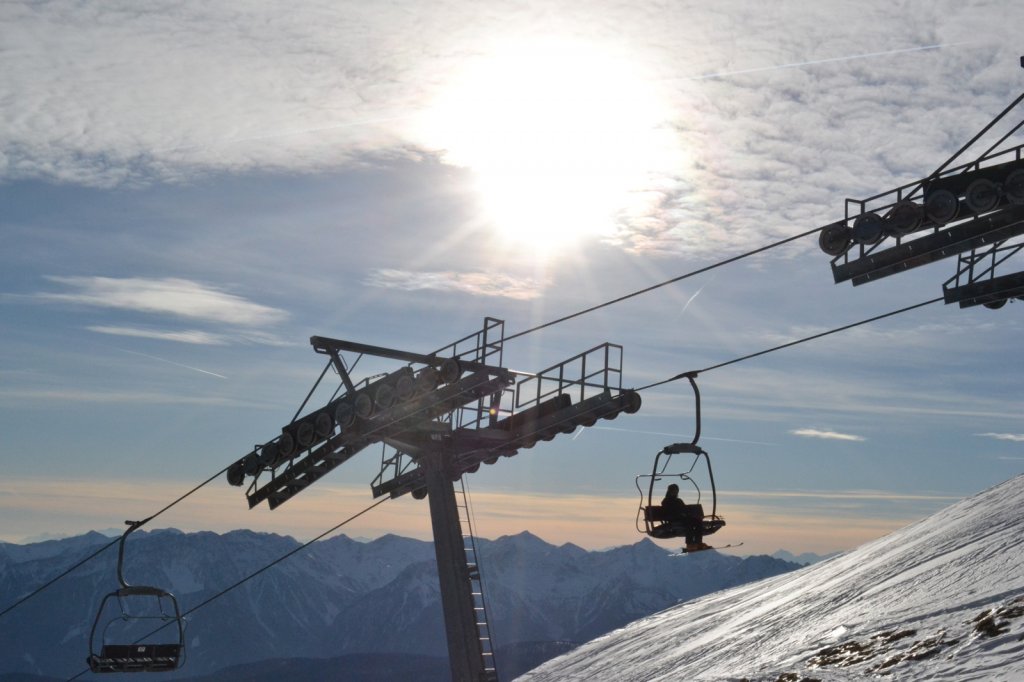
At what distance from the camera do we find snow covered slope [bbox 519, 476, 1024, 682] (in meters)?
20.2

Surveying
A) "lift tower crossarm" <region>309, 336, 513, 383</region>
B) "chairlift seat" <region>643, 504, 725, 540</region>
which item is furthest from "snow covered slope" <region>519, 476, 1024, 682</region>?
Answer: "lift tower crossarm" <region>309, 336, 513, 383</region>

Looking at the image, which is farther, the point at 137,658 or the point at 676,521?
the point at 137,658

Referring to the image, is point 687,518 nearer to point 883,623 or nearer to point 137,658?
point 883,623

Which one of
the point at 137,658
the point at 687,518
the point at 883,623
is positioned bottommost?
the point at 137,658

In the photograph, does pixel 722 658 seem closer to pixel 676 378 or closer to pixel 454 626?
pixel 454 626

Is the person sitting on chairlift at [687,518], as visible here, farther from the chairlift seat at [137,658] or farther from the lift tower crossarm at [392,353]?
the chairlift seat at [137,658]

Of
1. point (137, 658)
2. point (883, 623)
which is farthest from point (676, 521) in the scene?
point (137, 658)

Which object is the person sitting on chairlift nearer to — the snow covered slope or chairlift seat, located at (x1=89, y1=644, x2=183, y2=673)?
the snow covered slope

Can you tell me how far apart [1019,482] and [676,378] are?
32618mm

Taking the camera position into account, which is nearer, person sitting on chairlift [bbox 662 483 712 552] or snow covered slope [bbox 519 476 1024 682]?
snow covered slope [bbox 519 476 1024 682]

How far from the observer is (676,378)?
60.1 feet

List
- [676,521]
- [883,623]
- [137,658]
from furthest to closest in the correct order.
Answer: [137,658] < [883,623] < [676,521]

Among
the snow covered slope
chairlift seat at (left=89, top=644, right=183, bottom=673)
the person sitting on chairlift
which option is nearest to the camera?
the snow covered slope

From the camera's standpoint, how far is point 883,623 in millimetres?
25797
